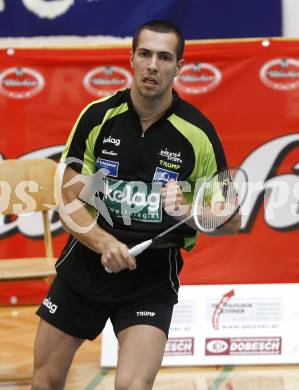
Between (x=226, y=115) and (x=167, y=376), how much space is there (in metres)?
2.36

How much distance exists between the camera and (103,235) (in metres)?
3.96

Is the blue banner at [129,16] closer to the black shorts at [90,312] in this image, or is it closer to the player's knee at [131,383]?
the black shorts at [90,312]

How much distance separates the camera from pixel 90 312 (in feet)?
13.4

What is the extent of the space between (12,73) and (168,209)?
363cm

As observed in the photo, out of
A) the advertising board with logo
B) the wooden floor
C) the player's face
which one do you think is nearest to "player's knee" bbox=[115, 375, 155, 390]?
the player's face

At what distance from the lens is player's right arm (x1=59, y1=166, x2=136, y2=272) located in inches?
147

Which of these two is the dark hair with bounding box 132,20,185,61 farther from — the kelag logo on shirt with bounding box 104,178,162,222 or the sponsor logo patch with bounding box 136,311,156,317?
the sponsor logo patch with bounding box 136,311,156,317

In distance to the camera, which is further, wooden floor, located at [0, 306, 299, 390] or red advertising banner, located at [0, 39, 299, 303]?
red advertising banner, located at [0, 39, 299, 303]

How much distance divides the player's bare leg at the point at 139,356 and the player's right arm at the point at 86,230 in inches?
12.9

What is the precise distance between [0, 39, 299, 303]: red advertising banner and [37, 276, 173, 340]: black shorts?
10.5ft

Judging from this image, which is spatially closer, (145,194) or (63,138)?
(145,194)

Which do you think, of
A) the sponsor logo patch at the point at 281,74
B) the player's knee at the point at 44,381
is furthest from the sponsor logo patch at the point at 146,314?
the sponsor logo patch at the point at 281,74

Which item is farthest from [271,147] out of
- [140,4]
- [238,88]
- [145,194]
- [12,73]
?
[145,194]

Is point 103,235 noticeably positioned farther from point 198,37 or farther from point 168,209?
point 198,37
